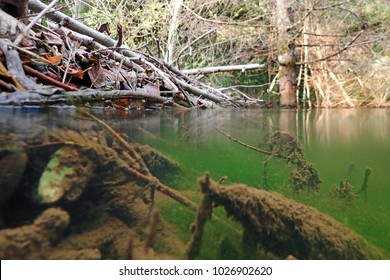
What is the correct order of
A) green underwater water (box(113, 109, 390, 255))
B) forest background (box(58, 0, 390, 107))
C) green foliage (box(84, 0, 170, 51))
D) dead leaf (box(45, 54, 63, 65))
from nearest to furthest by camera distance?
green underwater water (box(113, 109, 390, 255)) → dead leaf (box(45, 54, 63, 65)) → forest background (box(58, 0, 390, 107)) → green foliage (box(84, 0, 170, 51))

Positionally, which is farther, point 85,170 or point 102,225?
point 85,170

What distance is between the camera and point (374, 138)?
1.51 meters

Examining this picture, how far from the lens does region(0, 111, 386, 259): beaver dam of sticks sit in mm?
596

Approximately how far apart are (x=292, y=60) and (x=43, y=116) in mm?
4314

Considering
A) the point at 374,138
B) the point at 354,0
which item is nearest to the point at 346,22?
the point at 354,0

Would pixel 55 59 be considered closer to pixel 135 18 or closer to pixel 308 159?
pixel 308 159

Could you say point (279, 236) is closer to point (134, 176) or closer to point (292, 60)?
point (134, 176)

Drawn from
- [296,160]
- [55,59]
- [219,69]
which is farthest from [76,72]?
[219,69]

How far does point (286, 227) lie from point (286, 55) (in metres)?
4.64

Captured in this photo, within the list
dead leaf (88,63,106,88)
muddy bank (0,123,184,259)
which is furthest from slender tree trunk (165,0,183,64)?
muddy bank (0,123,184,259)

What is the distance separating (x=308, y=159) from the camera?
49.6 inches

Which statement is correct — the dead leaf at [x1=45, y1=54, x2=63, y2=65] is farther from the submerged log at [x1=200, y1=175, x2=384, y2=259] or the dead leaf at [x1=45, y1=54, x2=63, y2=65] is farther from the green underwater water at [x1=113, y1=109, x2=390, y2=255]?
the submerged log at [x1=200, y1=175, x2=384, y2=259]

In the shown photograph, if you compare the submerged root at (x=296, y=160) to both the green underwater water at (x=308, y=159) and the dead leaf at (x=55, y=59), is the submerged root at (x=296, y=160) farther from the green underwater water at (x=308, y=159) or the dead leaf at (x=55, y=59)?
the dead leaf at (x=55, y=59)

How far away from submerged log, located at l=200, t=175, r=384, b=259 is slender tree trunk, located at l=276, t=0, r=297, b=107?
4184 mm
